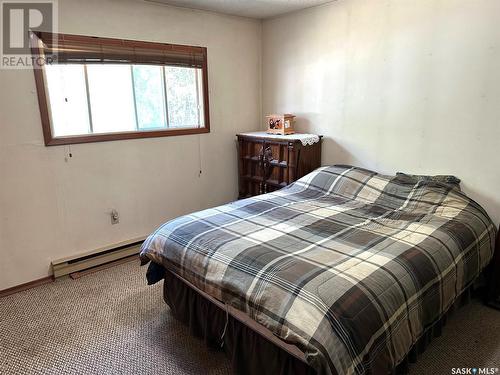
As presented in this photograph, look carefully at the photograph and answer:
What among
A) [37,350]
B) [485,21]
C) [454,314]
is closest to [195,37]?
[485,21]

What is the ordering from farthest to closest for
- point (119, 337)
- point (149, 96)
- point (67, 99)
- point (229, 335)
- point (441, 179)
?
1. point (149, 96)
2. point (67, 99)
3. point (441, 179)
4. point (119, 337)
5. point (229, 335)

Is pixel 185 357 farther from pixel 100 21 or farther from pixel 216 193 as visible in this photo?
pixel 100 21

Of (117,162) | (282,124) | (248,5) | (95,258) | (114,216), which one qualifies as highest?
(248,5)

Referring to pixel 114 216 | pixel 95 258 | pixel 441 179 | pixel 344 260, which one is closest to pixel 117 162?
pixel 114 216

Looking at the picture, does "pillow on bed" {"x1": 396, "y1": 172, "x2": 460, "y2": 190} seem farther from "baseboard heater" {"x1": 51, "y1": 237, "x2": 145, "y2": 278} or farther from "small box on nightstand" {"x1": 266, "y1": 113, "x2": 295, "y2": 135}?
"baseboard heater" {"x1": 51, "y1": 237, "x2": 145, "y2": 278}

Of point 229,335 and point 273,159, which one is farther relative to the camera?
point 273,159

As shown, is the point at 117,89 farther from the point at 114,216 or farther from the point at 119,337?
the point at 119,337

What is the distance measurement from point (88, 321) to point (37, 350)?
1.07ft

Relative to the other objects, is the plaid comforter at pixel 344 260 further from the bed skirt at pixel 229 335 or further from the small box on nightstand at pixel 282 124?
the small box on nightstand at pixel 282 124

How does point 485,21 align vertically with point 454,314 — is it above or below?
above

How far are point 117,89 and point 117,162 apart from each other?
645mm

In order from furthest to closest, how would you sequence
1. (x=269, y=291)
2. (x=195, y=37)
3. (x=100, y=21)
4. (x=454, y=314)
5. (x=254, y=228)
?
1. (x=195, y=37)
2. (x=100, y=21)
3. (x=454, y=314)
4. (x=254, y=228)
5. (x=269, y=291)

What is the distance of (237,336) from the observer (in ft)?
5.67

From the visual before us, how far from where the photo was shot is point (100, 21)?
2.73m
